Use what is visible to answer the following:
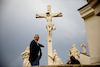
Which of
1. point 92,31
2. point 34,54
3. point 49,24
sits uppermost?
point 49,24

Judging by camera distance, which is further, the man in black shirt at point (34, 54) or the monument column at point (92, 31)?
the monument column at point (92, 31)

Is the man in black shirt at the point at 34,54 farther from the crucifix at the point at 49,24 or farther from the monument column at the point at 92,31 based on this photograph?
the crucifix at the point at 49,24

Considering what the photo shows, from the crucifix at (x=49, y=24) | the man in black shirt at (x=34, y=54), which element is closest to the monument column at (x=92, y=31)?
the man in black shirt at (x=34, y=54)

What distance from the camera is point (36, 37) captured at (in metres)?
4.90

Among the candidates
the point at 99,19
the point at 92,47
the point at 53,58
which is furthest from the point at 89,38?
the point at 53,58

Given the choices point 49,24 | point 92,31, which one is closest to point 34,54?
point 92,31

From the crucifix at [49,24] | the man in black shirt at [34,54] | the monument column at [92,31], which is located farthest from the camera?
the crucifix at [49,24]

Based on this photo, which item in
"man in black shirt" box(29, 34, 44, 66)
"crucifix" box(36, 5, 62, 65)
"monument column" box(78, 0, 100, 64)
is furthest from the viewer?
"crucifix" box(36, 5, 62, 65)

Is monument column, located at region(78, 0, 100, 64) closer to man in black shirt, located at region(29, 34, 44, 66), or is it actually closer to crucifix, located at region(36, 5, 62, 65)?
man in black shirt, located at region(29, 34, 44, 66)

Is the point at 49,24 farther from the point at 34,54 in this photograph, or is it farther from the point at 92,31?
the point at 34,54

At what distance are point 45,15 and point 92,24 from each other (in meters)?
4.71

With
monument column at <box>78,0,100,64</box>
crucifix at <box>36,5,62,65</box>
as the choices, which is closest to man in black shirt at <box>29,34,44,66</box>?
monument column at <box>78,0,100,64</box>

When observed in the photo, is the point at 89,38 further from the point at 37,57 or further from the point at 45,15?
the point at 45,15

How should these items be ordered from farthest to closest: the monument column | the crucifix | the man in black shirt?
1. the crucifix
2. the monument column
3. the man in black shirt
